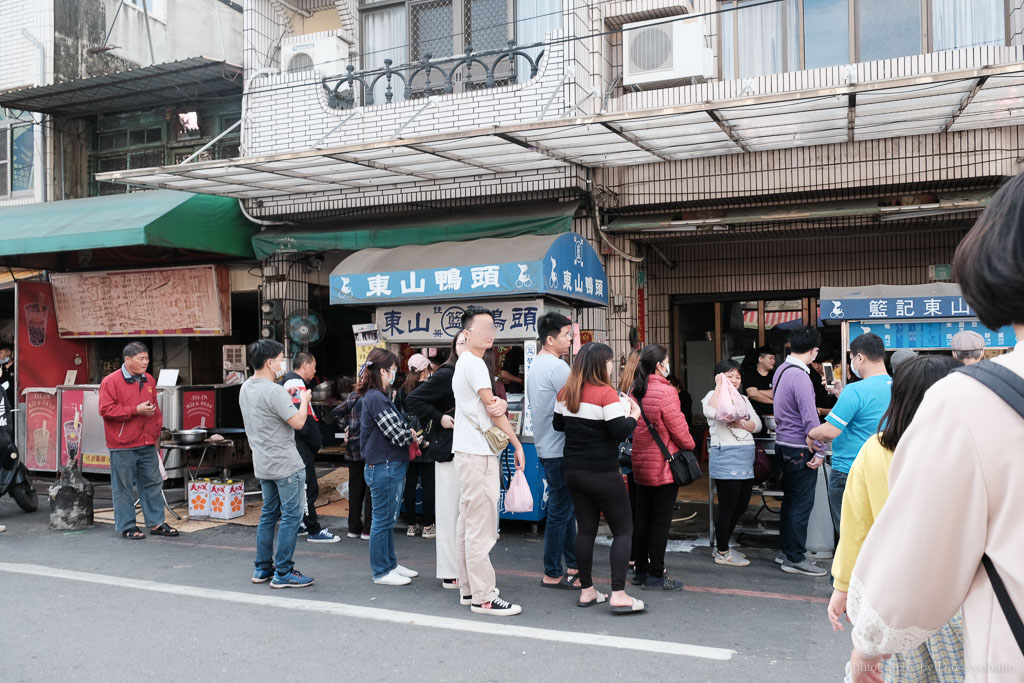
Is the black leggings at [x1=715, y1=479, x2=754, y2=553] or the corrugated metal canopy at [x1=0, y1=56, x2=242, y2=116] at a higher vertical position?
the corrugated metal canopy at [x1=0, y1=56, x2=242, y2=116]

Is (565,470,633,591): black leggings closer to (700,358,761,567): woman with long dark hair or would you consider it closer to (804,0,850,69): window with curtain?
(700,358,761,567): woman with long dark hair

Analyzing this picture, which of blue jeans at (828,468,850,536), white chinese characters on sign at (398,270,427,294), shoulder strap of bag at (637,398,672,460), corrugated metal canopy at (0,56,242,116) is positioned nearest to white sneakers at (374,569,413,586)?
shoulder strap of bag at (637,398,672,460)

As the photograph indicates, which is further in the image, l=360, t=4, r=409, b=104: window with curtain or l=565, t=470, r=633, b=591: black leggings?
l=360, t=4, r=409, b=104: window with curtain

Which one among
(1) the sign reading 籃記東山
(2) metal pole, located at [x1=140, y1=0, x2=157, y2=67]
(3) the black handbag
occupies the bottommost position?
(3) the black handbag

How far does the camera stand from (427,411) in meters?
6.23

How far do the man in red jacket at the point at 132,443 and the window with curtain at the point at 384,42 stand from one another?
488cm

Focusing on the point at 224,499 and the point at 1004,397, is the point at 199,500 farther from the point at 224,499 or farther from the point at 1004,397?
the point at 1004,397

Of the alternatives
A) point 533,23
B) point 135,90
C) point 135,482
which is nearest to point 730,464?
point 135,482

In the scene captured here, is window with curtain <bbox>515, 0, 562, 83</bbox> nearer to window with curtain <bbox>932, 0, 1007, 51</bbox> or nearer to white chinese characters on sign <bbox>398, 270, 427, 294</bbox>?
white chinese characters on sign <bbox>398, 270, 427, 294</bbox>

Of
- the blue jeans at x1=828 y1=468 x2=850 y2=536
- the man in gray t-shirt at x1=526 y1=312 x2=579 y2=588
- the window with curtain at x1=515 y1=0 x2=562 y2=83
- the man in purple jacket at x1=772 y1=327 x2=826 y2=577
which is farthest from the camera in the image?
the window with curtain at x1=515 y1=0 x2=562 y2=83

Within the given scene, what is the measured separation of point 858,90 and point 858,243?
4739 millimetres

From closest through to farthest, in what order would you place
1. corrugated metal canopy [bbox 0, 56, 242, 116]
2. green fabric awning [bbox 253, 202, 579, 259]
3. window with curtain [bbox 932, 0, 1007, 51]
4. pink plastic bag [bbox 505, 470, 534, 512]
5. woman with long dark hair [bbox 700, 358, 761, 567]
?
pink plastic bag [bbox 505, 470, 534, 512] → woman with long dark hair [bbox 700, 358, 761, 567] → window with curtain [bbox 932, 0, 1007, 51] → green fabric awning [bbox 253, 202, 579, 259] → corrugated metal canopy [bbox 0, 56, 242, 116]

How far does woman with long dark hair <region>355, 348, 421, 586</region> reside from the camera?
19.8ft

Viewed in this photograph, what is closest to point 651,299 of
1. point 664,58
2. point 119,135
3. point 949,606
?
point 664,58
